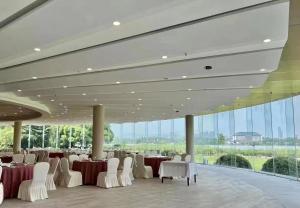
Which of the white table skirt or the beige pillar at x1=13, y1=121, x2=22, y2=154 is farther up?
the beige pillar at x1=13, y1=121, x2=22, y2=154

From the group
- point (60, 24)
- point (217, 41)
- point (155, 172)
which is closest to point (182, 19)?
point (217, 41)

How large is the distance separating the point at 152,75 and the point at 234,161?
12239 millimetres

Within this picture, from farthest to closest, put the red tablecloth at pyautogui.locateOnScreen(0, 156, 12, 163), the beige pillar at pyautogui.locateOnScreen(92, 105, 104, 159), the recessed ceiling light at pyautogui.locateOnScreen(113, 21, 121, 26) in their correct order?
1. the beige pillar at pyautogui.locateOnScreen(92, 105, 104, 159)
2. the red tablecloth at pyautogui.locateOnScreen(0, 156, 12, 163)
3. the recessed ceiling light at pyautogui.locateOnScreen(113, 21, 121, 26)

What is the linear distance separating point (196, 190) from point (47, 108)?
10.6 metres

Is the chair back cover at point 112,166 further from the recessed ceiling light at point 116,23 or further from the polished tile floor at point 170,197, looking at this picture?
the recessed ceiling light at point 116,23

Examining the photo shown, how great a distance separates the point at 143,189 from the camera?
979 cm

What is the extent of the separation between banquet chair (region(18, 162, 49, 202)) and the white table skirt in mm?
5116

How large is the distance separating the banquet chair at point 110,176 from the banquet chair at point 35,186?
243 centimetres

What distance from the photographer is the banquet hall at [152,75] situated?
14.8ft

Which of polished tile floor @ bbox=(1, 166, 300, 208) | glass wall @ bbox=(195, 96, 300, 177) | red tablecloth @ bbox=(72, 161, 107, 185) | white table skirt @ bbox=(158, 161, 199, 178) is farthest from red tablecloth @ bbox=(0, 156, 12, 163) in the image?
glass wall @ bbox=(195, 96, 300, 177)

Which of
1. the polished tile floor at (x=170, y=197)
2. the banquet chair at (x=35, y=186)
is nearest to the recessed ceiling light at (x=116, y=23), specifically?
the polished tile floor at (x=170, y=197)

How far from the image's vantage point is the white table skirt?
11322mm

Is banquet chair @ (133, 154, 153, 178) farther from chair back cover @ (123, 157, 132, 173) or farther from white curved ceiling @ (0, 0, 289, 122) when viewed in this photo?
white curved ceiling @ (0, 0, 289, 122)

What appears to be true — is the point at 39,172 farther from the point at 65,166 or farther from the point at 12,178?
the point at 65,166
